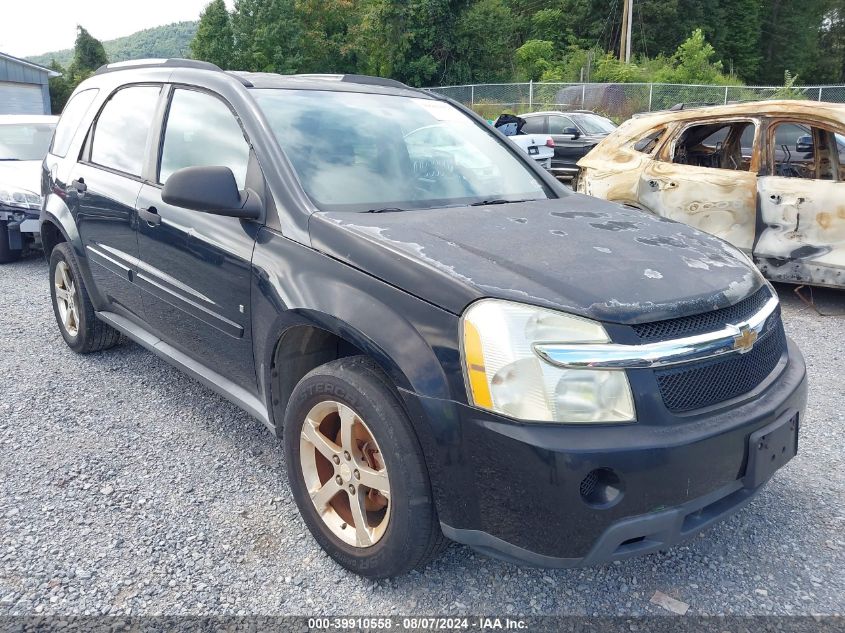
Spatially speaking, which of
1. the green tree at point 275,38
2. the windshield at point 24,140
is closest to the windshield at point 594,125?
the windshield at point 24,140

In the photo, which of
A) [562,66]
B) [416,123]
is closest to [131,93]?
[416,123]

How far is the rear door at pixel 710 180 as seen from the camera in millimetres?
5891

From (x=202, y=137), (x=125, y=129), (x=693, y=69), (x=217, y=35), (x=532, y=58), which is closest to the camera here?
(x=202, y=137)

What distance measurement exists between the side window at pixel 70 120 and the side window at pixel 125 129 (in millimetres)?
321

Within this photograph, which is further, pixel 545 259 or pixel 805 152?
pixel 805 152

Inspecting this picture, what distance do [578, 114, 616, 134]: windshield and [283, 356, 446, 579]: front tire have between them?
13464 millimetres

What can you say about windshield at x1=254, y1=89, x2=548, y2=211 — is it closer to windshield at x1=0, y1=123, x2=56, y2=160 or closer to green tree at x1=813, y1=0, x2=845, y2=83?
windshield at x1=0, y1=123, x2=56, y2=160

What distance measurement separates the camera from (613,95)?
79.7ft

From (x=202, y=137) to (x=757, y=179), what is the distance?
4669 millimetres

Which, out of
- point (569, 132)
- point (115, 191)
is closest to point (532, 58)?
point (569, 132)

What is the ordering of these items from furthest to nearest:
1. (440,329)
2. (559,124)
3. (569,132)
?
(559,124), (569,132), (440,329)

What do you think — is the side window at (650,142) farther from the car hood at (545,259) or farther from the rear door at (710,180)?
the car hood at (545,259)

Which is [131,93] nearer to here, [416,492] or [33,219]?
[416,492]

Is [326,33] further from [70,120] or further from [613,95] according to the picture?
[70,120]
